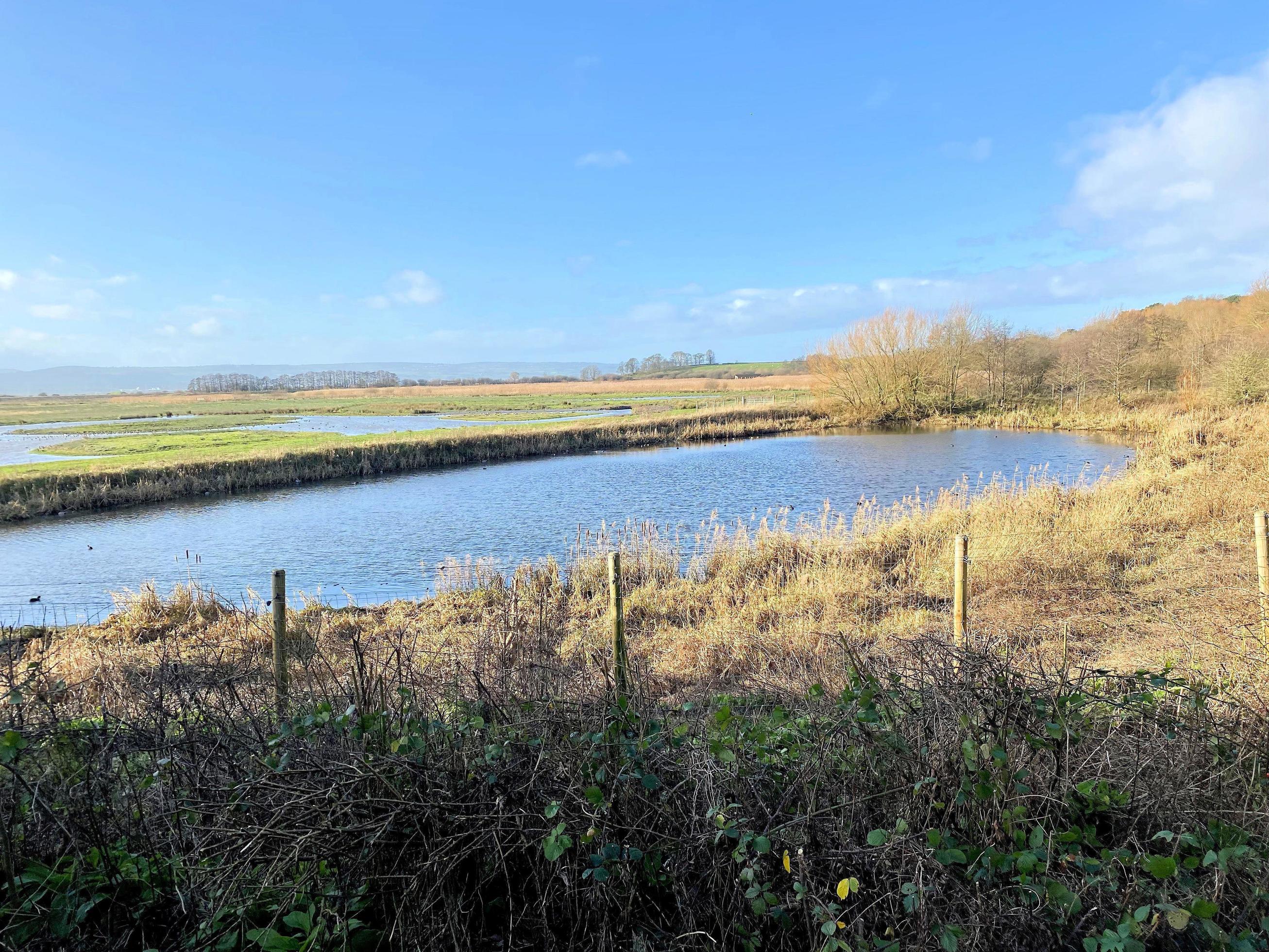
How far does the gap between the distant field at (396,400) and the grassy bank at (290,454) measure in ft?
87.9

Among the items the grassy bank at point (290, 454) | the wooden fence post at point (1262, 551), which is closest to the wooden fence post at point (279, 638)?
the wooden fence post at point (1262, 551)

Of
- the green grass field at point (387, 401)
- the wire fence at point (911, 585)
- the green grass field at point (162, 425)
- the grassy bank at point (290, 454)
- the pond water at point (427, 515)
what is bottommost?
the pond water at point (427, 515)

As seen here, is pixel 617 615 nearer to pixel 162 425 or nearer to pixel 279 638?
pixel 279 638

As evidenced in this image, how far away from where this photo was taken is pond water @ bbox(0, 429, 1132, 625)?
15867 millimetres

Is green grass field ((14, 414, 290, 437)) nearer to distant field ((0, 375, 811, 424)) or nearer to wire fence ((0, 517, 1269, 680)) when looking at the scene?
distant field ((0, 375, 811, 424))

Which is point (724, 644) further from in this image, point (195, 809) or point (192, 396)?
point (192, 396)

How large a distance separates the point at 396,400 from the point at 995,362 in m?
78.4

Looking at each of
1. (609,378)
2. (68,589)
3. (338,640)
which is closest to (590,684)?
(338,640)

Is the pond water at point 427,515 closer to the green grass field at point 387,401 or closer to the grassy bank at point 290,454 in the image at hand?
the grassy bank at point 290,454

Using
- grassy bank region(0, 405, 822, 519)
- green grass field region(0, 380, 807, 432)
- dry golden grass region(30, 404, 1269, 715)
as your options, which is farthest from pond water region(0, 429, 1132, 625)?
green grass field region(0, 380, 807, 432)

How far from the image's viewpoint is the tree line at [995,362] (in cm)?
4606

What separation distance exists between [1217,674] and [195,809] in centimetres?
593

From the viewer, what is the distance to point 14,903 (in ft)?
8.59

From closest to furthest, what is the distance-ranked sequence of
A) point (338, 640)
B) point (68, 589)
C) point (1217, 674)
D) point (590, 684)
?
point (590, 684) → point (1217, 674) → point (338, 640) → point (68, 589)
